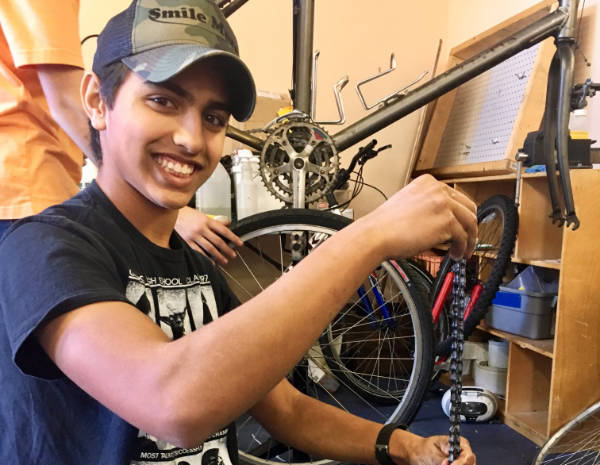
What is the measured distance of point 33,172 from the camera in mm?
818

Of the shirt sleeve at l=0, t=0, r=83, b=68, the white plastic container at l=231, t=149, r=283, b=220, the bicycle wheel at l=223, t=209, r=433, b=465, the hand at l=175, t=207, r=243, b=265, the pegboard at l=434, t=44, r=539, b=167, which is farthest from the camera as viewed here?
the pegboard at l=434, t=44, r=539, b=167

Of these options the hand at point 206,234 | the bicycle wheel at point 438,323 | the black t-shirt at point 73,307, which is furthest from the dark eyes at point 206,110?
the bicycle wheel at point 438,323

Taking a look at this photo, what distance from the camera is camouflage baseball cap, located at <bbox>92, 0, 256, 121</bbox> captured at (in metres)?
0.52

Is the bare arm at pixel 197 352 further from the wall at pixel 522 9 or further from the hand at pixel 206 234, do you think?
the wall at pixel 522 9

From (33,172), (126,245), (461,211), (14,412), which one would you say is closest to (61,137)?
(33,172)

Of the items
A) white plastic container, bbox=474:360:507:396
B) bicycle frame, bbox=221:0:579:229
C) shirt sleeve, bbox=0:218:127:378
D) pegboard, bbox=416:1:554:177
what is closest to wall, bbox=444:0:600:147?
pegboard, bbox=416:1:554:177

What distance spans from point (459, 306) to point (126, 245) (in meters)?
0.43

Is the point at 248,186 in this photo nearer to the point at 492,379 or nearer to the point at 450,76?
the point at 450,76

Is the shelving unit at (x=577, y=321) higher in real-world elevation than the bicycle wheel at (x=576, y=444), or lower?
higher

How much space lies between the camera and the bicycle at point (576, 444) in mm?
1315

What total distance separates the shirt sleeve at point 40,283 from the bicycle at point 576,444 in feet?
4.39

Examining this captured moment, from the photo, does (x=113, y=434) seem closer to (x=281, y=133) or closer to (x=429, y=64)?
(x=281, y=133)

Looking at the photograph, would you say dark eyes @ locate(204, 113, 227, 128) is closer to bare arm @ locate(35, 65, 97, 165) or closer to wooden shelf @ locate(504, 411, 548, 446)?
bare arm @ locate(35, 65, 97, 165)

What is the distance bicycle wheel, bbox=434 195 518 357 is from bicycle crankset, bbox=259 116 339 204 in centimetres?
46
